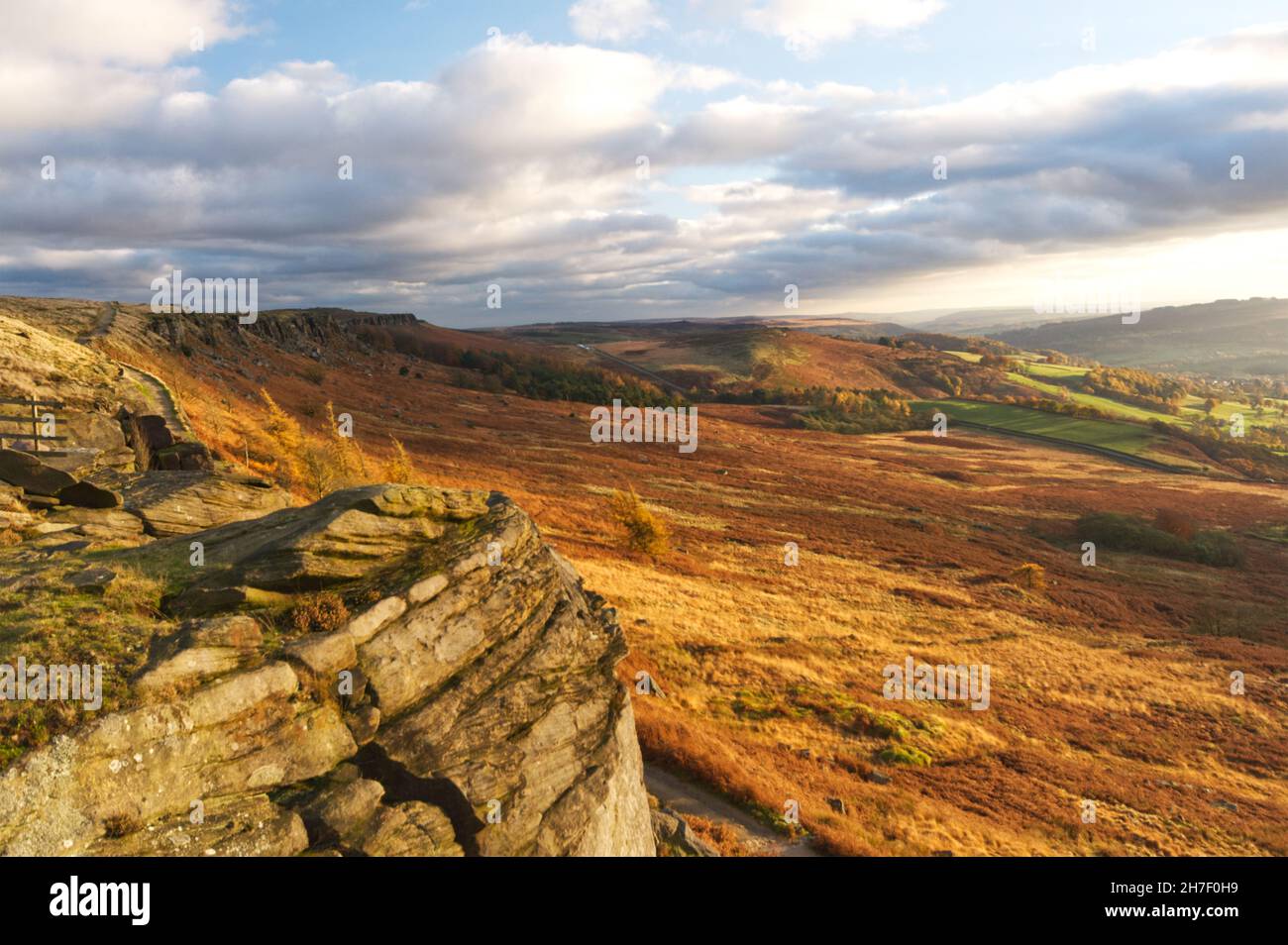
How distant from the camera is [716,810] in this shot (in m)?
21.2

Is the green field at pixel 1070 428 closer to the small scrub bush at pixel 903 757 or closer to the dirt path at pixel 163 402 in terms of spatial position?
the small scrub bush at pixel 903 757

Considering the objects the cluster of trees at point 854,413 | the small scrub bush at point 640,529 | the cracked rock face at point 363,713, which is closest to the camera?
the cracked rock face at point 363,713

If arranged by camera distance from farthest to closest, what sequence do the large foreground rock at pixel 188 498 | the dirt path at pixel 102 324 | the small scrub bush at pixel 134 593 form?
the dirt path at pixel 102 324 → the large foreground rock at pixel 188 498 → the small scrub bush at pixel 134 593

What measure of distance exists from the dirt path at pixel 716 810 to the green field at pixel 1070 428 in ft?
430

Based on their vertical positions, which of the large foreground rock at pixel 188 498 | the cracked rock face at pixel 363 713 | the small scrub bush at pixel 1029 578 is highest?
the large foreground rock at pixel 188 498

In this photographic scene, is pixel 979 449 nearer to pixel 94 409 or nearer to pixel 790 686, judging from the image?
pixel 790 686

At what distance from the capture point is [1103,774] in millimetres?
29000

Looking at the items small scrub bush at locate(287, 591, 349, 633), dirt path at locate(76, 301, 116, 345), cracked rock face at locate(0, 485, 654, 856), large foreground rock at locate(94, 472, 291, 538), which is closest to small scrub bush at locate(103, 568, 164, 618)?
cracked rock face at locate(0, 485, 654, 856)

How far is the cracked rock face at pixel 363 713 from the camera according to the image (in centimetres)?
895

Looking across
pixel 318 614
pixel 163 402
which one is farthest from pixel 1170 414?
pixel 318 614

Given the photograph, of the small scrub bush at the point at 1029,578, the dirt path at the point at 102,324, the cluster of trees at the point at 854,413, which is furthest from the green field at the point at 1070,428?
the dirt path at the point at 102,324

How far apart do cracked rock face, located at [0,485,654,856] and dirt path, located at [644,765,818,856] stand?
5.58 metres

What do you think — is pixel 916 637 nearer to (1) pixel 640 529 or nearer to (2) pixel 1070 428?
(1) pixel 640 529

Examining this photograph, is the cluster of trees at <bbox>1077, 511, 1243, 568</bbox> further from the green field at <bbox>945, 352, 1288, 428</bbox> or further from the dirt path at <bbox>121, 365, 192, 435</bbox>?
the green field at <bbox>945, 352, 1288, 428</bbox>
